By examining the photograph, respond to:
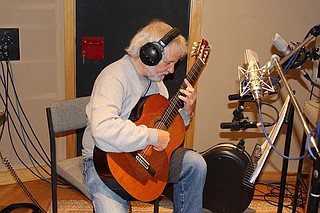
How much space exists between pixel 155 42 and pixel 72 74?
1217 millimetres

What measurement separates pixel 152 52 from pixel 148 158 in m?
0.47

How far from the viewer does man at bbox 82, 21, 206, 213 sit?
1.71 metres

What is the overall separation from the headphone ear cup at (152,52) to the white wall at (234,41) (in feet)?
3.60

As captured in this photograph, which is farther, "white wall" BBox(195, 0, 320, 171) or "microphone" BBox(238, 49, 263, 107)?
"white wall" BBox(195, 0, 320, 171)

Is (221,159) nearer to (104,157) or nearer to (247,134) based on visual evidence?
(247,134)

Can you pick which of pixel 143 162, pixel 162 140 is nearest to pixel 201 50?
pixel 162 140

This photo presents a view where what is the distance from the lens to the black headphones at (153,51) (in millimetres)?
1768

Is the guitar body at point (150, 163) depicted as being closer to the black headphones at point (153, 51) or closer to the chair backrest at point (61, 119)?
the black headphones at point (153, 51)

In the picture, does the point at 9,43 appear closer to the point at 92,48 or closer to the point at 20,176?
the point at 92,48

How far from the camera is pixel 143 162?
185 centimetres

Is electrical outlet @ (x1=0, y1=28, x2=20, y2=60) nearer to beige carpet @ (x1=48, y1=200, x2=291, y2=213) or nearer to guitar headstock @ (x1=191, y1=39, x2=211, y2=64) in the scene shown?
beige carpet @ (x1=48, y1=200, x2=291, y2=213)

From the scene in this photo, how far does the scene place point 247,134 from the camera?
2.98 meters

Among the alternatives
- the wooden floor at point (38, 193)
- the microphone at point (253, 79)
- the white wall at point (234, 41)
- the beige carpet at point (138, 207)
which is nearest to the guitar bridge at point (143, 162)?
the microphone at point (253, 79)

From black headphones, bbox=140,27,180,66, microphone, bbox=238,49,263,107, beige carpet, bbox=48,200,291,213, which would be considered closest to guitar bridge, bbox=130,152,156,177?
black headphones, bbox=140,27,180,66
